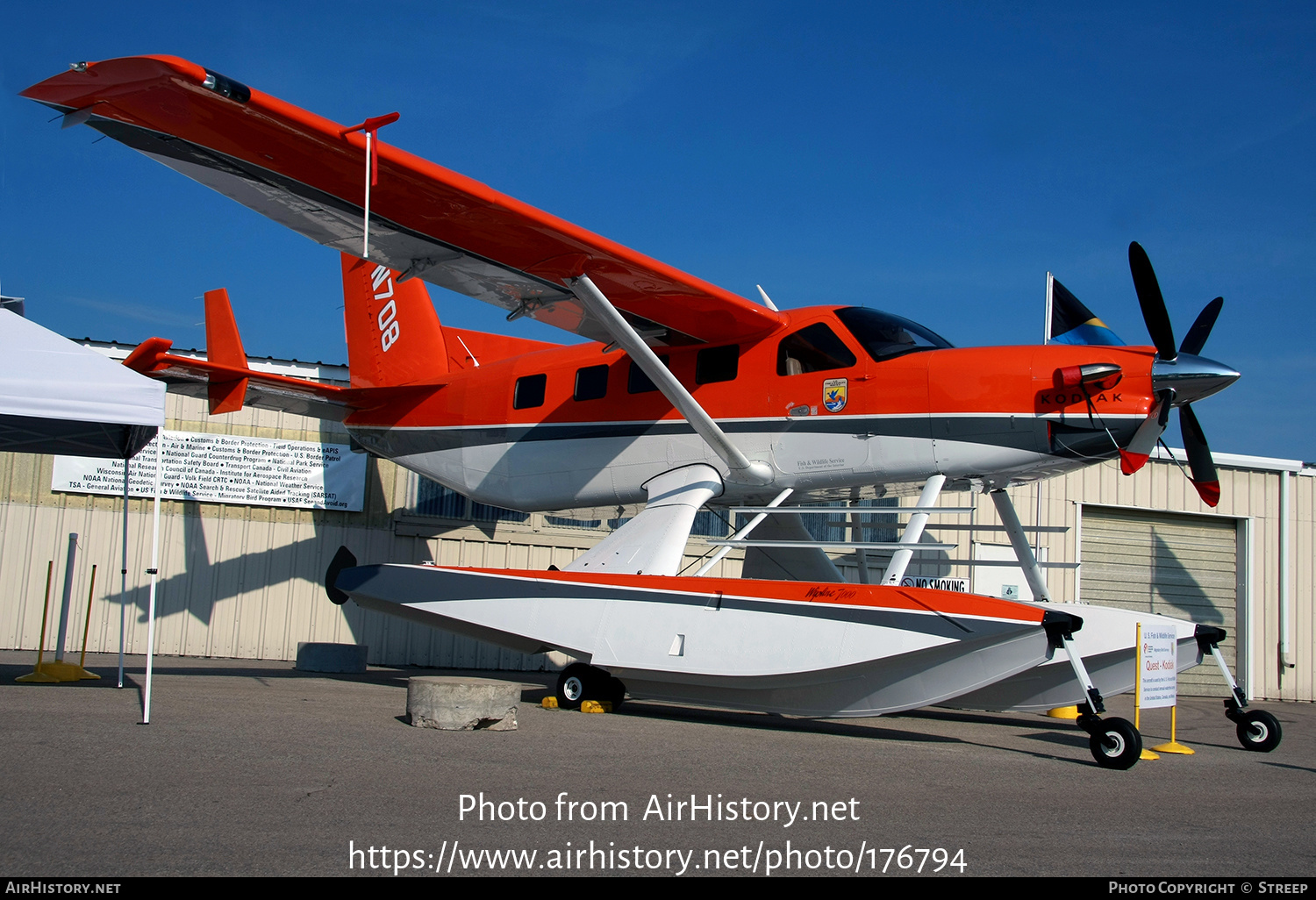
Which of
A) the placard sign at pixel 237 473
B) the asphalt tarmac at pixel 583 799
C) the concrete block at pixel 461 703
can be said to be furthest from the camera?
the placard sign at pixel 237 473

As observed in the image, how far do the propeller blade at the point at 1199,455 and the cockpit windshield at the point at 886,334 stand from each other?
2267 millimetres

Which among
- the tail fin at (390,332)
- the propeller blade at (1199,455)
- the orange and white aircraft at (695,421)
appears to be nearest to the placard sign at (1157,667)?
the orange and white aircraft at (695,421)

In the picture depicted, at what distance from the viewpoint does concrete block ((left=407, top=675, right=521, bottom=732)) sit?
283 inches

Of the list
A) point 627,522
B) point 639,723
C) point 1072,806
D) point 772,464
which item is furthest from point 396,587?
point 1072,806

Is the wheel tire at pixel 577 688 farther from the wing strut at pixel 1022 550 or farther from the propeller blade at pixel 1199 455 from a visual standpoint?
the propeller blade at pixel 1199 455

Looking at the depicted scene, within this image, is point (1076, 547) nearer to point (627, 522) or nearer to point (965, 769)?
point (627, 522)

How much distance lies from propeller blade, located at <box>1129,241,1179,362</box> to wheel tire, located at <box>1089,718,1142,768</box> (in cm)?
315

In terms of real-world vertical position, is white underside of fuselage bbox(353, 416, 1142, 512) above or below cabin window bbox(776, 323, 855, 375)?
below

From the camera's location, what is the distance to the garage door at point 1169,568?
17.9m

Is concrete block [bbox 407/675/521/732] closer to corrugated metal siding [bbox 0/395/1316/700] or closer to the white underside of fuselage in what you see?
the white underside of fuselage

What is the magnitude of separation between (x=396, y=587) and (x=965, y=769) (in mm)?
6092

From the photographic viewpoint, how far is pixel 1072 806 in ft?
17.1

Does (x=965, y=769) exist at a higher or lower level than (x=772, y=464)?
lower

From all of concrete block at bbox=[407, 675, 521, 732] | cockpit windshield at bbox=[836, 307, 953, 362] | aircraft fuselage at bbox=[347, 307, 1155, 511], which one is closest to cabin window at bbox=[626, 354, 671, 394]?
aircraft fuselage at bbox=[347, 307, 1155, 511]
